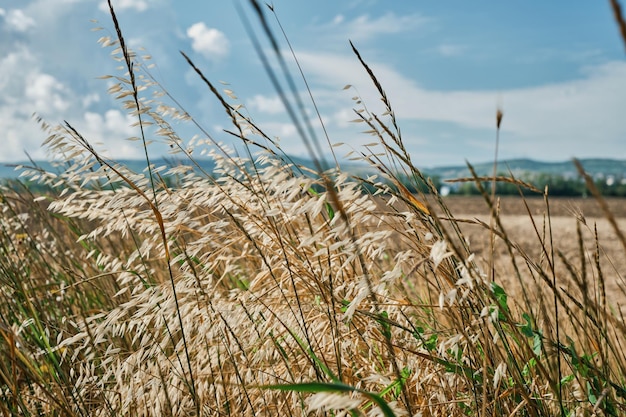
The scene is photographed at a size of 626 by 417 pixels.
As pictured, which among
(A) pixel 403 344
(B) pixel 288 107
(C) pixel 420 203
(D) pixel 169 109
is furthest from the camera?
(D) pixel 169 109

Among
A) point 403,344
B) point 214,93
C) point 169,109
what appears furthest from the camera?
point 169,109

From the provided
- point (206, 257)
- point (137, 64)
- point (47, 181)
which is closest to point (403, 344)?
point (206, 257)

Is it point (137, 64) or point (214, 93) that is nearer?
point (214, 93)

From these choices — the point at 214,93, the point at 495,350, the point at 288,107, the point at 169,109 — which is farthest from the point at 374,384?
the point at 169,109

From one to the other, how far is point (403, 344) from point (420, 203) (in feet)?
1.69

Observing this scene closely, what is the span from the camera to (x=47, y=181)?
276cm

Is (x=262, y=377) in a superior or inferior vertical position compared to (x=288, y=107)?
inferior

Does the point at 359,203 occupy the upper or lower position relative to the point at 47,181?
lower

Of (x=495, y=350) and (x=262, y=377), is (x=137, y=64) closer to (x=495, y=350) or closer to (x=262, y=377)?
(x=262, y=377)

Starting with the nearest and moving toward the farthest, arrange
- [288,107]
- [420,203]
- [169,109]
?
[288,107]
[420,203]
[169,109]

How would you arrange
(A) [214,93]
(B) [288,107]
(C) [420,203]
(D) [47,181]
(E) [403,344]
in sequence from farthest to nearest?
(D) [47,181]
(E) [403,344]
(C) [420,203]
(A) [214,93]
(B) [288,107]

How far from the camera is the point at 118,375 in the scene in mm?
1782

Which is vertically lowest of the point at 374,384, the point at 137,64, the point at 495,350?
the point at 374,384

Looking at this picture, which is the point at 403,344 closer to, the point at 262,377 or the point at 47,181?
the point at 262,377
